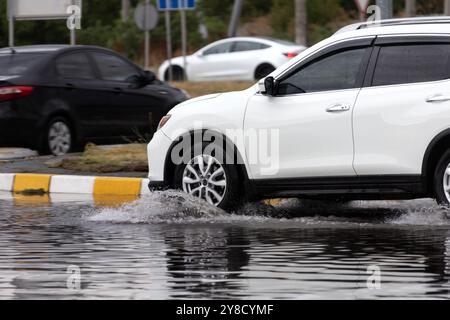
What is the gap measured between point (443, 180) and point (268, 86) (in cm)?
171

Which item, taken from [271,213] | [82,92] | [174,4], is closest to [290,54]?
[174,4]

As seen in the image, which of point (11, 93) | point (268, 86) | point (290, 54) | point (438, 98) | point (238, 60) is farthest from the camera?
point (238, 60)

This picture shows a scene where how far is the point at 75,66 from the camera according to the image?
19219 millimetres

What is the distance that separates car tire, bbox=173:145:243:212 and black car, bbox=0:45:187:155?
235 inches

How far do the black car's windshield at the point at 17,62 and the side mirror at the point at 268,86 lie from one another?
22.8 feet

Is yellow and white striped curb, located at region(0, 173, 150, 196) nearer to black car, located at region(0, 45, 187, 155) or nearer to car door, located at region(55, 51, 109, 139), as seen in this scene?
black car, located at region(0, 45, 187, 155)

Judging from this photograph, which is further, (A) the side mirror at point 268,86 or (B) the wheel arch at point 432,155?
(A) the side mirror at point 268,86

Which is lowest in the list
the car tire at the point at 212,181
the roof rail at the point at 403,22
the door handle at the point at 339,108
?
the car tire at the point at 212,181

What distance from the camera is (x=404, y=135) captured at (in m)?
11.3

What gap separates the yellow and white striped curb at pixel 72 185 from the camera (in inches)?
603

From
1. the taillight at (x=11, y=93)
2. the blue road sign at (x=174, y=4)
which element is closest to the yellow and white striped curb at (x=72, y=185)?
the taillight at (x=11, y=93)

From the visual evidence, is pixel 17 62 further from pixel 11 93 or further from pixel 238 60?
pixel 238 60

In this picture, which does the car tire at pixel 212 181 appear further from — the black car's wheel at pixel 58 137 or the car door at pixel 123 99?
the car door at pixel 123 99
